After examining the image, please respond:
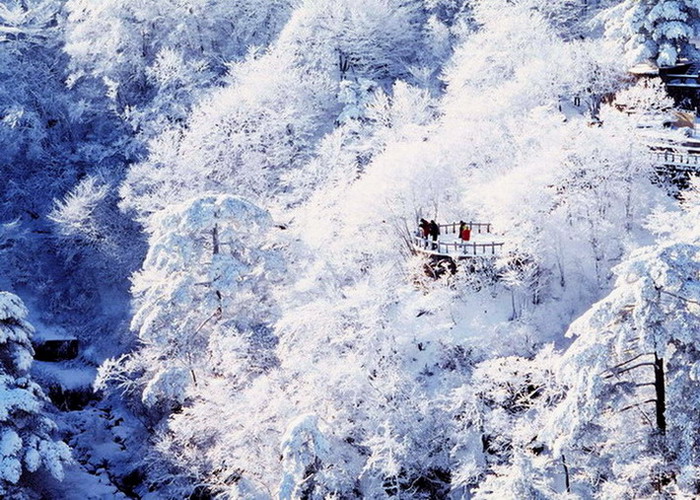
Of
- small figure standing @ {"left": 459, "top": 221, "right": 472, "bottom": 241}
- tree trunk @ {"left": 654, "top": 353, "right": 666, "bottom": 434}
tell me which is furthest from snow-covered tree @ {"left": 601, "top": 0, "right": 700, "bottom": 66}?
tree trunk @ {"left": 654, "top": 353, "right": 666, "bottom": 434}

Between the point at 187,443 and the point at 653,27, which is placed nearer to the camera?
the point at 187,443

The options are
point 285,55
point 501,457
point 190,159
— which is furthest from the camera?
point 285,55

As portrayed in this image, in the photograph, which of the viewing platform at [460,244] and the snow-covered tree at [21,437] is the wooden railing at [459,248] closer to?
the viewing platform at [460,244]

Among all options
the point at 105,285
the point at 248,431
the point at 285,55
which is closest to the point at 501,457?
the point at 248,431

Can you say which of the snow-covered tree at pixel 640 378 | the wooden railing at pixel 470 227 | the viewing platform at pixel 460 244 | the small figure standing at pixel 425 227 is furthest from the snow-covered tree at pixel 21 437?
the snow-covered tree at pixel 640 378

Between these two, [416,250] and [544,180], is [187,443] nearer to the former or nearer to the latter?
[416,250]

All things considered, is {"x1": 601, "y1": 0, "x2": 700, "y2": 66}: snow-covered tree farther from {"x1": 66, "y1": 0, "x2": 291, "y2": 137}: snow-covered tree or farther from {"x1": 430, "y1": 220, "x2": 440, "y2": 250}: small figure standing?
{"x1": 66, "y1": 0, "x2": 291, "y2": 137}: snow-covered tree

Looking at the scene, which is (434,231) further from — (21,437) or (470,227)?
(21,437)

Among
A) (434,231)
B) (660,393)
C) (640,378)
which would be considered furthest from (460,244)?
(660,393)
